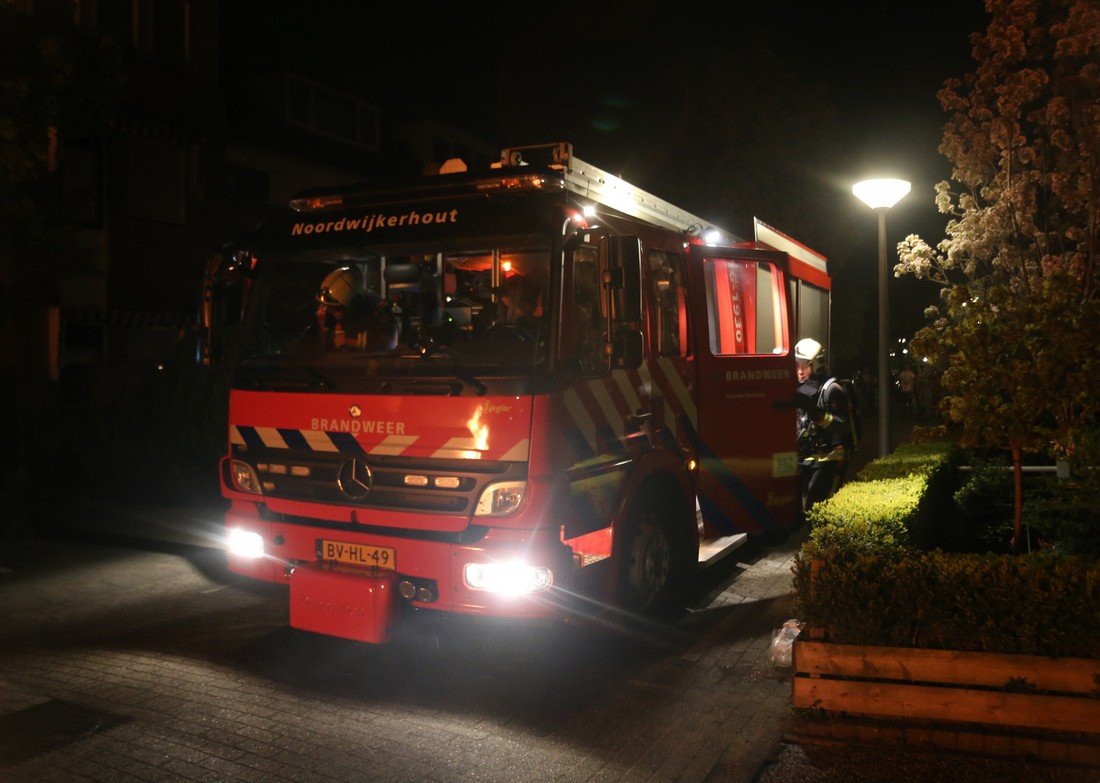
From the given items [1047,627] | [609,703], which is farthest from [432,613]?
[1047,627]

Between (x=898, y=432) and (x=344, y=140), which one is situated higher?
(x=344, y=140)

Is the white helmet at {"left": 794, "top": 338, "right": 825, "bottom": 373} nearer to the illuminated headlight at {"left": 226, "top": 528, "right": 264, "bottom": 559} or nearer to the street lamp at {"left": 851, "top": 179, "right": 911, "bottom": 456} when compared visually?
the street lamp at {"left": 851, "top": 179, "right": 911, "bottom": 456}

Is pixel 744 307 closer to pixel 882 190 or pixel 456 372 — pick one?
pixel 456 372

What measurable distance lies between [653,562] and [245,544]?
8.59ft

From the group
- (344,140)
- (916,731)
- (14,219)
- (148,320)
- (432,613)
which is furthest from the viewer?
(344,140)

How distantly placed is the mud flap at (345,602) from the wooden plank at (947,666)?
2.20 m

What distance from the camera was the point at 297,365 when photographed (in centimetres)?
583

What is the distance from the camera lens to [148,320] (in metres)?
18.3

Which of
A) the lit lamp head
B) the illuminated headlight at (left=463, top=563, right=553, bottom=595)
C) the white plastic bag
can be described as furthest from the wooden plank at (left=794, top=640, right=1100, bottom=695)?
the lit lamp head

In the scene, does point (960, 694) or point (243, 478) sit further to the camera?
point (243, 478)

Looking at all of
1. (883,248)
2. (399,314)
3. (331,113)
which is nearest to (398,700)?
(399,314)

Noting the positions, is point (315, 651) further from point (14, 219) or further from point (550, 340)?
point (14, 219)

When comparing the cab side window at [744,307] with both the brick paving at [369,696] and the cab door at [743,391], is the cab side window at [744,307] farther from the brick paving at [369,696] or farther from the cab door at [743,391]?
the brick paving at [369,696]

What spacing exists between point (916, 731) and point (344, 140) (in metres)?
23.5
